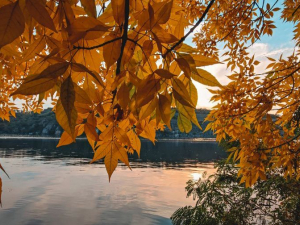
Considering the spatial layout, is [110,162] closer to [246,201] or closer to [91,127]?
[91,127]

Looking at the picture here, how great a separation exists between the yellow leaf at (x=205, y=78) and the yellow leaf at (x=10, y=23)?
0.42 m

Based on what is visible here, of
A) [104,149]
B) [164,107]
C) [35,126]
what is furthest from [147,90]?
[35,126]

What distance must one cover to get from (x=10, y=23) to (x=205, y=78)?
459 millimetres

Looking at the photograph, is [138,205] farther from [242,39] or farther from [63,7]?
[63,7]

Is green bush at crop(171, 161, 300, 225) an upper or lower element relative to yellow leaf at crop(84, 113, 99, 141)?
lower

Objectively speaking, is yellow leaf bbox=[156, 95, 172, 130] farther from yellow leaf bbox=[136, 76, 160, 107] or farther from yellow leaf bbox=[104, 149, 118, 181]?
yellow leaf bbox=[104, 149, 118, 181]

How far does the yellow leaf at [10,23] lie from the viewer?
0.39 metres

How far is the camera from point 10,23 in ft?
1.30

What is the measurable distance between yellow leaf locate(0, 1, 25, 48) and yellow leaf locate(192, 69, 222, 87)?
42cm

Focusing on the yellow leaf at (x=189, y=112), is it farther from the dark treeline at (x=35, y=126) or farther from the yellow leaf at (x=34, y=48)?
the dark treeline at (x=35, y=126)

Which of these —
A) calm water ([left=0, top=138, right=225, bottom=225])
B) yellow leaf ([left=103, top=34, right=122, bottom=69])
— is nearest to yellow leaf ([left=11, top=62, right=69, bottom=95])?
yellow leaf ([left=103, top=34, right=122, bottom=69])

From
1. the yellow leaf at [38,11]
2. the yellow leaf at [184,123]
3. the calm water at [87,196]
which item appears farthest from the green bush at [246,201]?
the calm water at [87,196]

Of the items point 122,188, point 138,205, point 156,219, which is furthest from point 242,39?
point 122,188

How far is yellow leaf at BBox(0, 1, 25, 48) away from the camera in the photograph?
1.29 feet
